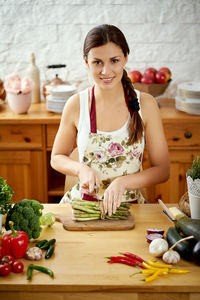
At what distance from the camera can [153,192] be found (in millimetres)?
3221

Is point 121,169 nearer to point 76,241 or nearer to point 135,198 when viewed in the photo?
point 135,198

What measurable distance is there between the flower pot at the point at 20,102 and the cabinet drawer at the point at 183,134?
1.01 metres

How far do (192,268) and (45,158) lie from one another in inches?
73.6

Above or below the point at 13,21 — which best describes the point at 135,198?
below

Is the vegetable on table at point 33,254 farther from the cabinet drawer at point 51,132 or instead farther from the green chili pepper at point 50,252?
the cabinet drawer at point 51,132

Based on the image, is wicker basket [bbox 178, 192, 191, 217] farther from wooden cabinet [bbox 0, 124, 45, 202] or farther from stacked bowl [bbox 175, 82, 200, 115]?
wooden cabinet [bbox 0, 124, 45, 202]

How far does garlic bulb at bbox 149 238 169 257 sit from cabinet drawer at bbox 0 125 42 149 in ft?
5.73

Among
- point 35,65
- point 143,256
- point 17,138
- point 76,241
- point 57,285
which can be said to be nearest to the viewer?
point 57,285

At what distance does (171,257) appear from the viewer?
1.45m

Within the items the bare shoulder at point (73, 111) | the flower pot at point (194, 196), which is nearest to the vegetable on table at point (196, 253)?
the flower pot at point (194, 196)

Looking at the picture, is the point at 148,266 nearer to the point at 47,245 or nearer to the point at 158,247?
the point at 158,247

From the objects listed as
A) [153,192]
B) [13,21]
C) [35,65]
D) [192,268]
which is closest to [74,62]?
Result: [35,65]

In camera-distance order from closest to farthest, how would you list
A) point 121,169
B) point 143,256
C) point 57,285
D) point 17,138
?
point 57,285
point 143,256
point 121,169
point 17,138

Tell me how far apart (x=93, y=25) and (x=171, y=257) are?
2457mm
